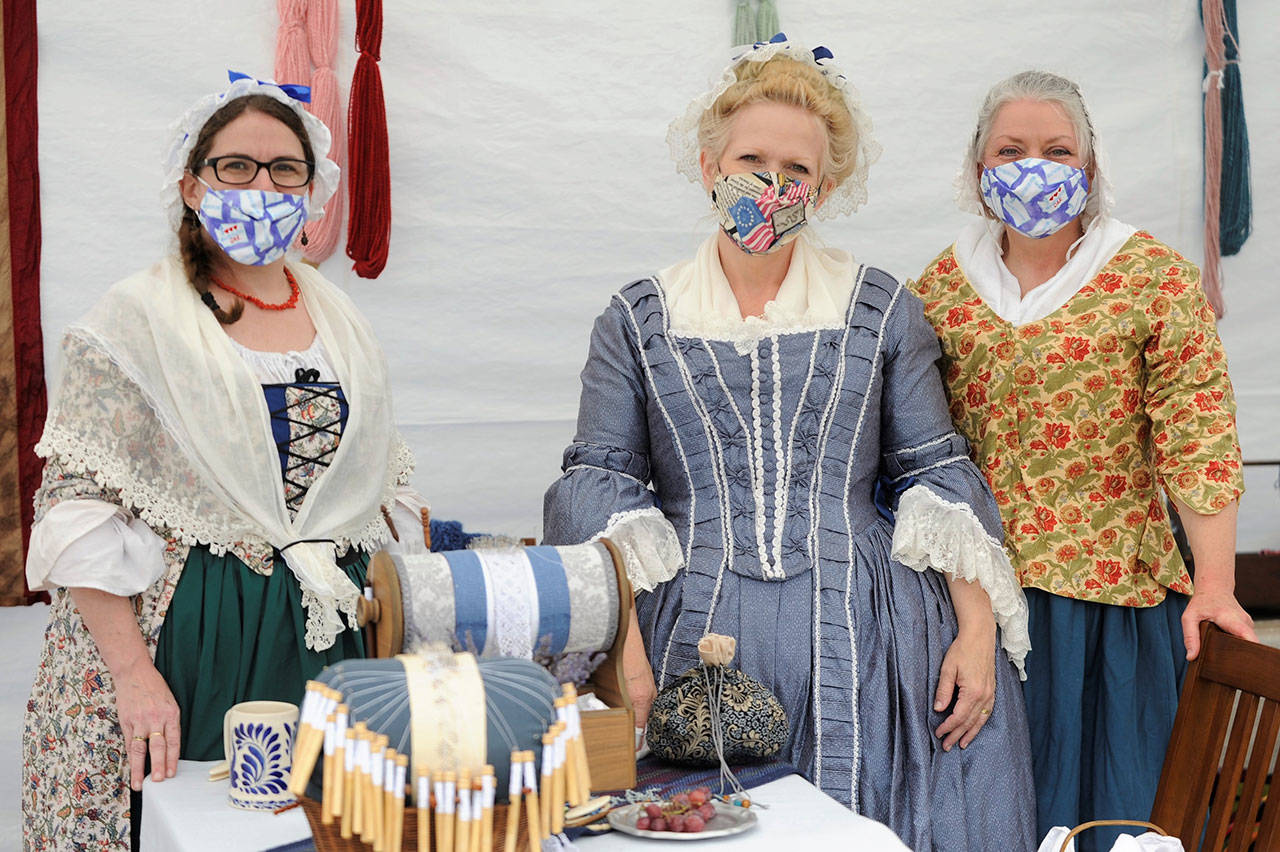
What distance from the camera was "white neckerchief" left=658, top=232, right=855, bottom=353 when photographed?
1.93m

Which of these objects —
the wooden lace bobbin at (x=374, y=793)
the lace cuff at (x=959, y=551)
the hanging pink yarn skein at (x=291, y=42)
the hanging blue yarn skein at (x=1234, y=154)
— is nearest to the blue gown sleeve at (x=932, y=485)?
the lace cuff at (x=959, y=551)

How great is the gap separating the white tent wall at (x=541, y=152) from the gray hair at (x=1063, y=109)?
75 centimetres

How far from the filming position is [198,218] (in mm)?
1841

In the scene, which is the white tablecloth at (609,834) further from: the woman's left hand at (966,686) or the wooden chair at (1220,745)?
the wooden chair at (1220,745)

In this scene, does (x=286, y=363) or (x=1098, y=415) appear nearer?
(x=286, y=363)

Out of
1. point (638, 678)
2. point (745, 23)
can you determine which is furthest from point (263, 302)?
point (745, 23)

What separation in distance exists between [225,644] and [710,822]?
2.49ft

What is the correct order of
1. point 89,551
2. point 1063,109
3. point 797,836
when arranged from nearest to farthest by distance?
point 797,836
point 89,551
point 1063,109

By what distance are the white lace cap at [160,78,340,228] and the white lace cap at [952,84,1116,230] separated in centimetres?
104

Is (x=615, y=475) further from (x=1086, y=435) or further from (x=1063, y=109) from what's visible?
(x=1063, y=109)

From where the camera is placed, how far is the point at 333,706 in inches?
43.5

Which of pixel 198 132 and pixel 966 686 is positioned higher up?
pixel 198 132

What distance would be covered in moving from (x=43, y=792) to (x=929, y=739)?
119 cm

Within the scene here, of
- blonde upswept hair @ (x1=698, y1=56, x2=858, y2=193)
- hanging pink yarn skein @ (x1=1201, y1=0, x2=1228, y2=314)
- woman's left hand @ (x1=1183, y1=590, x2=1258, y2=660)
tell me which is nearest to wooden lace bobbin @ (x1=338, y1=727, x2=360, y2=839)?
blonde upswept hair @ (x1=698, y1=56, x2=858, y2=193)
